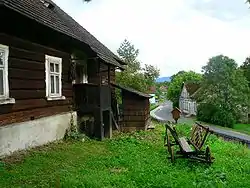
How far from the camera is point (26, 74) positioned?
11.0 metres

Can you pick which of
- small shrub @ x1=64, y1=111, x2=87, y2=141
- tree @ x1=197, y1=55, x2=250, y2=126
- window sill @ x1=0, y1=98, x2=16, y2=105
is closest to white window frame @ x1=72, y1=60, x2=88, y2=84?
small shrub @ x1=64, y1=111, x2=87, y2=141

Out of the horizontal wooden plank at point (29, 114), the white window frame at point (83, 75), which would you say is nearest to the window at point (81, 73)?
the white window frame at point (83, 75)

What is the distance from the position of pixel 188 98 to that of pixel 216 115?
23.4 meters

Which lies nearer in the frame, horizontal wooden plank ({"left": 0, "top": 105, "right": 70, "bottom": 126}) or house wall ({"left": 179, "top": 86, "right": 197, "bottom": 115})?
horizontal wooden plank ({"left": 0, "top": 105, "right": 70, "bottom": 126})

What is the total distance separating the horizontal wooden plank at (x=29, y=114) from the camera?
377 inches

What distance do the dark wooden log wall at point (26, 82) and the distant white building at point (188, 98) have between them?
6094 cm

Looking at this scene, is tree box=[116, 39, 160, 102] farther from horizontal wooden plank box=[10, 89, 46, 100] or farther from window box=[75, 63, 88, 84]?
horizontal wooden plank box=[10, 89, 46, 100]

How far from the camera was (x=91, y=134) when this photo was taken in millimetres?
15508

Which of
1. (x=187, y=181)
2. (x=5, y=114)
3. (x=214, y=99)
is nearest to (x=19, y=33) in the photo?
(x=5, y=114)

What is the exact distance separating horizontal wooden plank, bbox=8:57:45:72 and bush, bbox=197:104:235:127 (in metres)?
43.2

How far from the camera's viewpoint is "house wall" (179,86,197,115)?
241 ft

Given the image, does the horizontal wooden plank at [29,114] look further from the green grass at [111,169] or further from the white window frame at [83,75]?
the white window frame at [83,75]

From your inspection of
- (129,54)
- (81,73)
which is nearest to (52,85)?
(81,73)

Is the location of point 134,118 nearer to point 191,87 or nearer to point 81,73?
point 81,73
